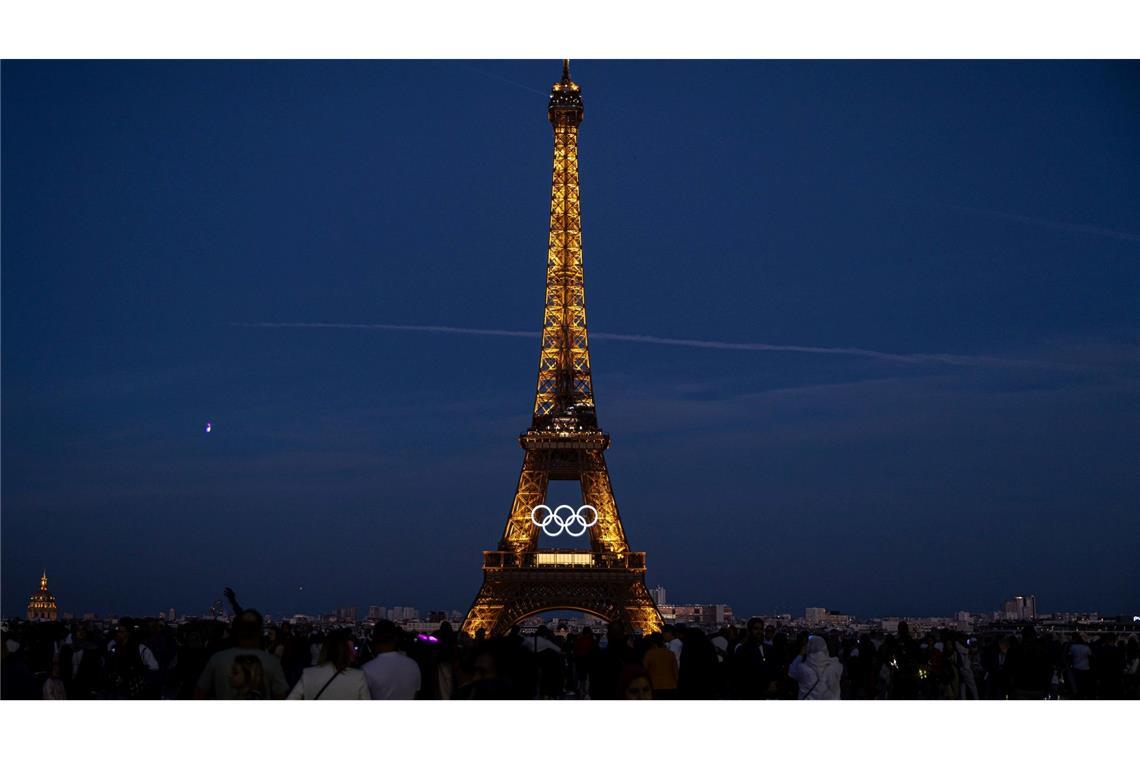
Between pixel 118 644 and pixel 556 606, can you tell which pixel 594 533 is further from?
pixel 118 644

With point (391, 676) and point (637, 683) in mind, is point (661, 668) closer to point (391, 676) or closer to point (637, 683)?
point (637, 683)

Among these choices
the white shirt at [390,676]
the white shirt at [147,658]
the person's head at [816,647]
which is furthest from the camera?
the white shirt at [147,658]

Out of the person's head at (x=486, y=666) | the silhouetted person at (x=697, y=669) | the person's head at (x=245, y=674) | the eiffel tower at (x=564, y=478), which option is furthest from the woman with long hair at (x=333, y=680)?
the eiffel tower at (x=564, y=478)

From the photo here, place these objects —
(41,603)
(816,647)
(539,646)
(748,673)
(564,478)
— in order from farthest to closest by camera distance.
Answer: (41,603) → (564,478) → (539,646) → (748,673) → (816,647)

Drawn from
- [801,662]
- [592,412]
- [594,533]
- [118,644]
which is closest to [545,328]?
[592,412]

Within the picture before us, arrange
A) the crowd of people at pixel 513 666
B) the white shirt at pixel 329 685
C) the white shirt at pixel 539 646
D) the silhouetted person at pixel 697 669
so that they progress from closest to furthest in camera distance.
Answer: the white shirt at pixel 329 685
the crowd of people at pixel 513 666
the silhouetted person at pixel 697 669
the white shirt at pixel 539 646

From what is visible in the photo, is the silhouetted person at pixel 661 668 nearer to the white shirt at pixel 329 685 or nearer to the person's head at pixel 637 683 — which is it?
the person's head at pixel 637 683

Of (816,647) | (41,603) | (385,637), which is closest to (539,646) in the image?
(816,647)
